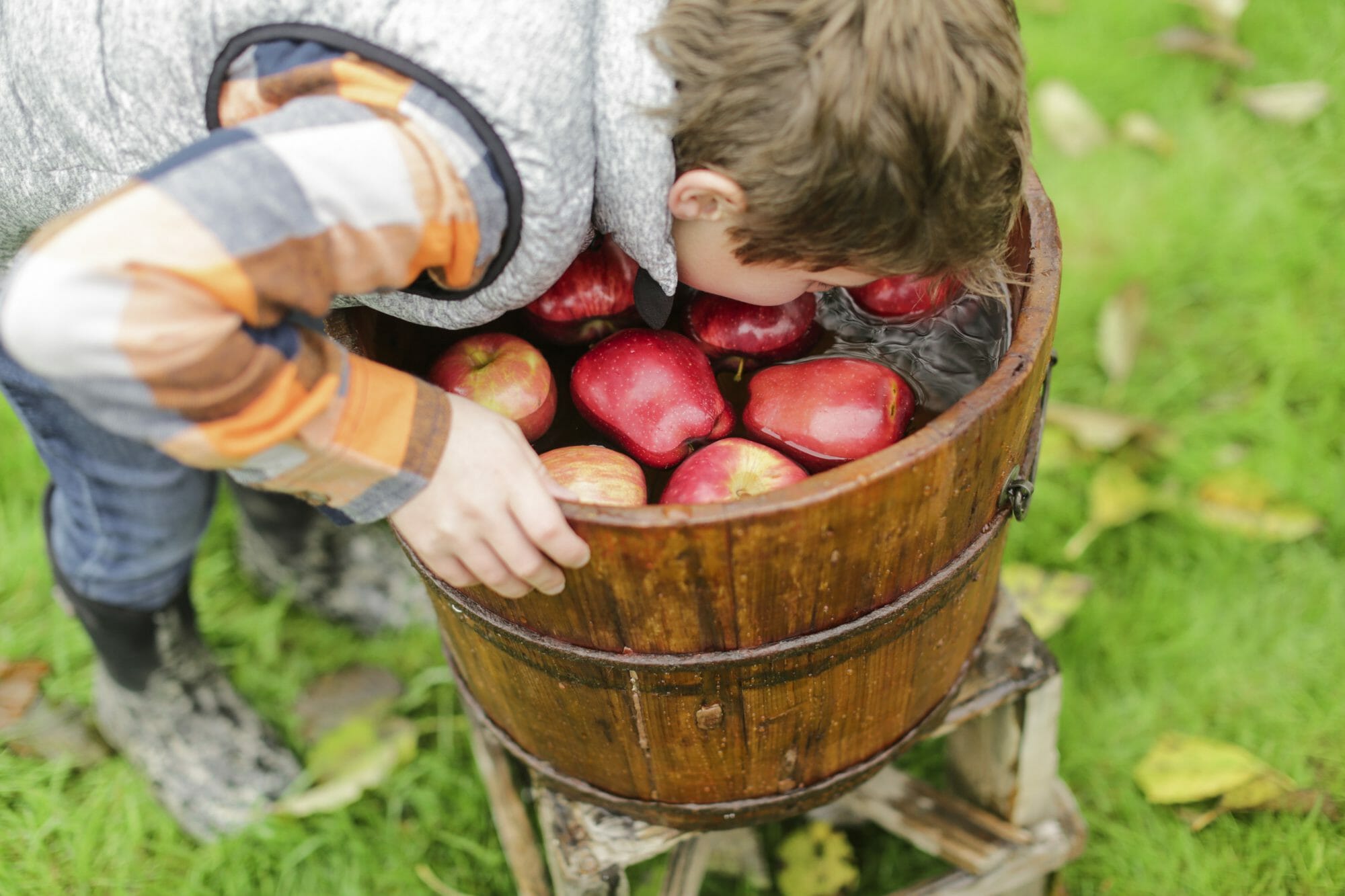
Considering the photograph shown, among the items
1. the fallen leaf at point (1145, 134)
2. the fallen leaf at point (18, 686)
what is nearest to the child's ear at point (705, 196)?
the fallen leaf at point (18, 686)

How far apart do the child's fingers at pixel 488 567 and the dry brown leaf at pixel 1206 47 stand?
2854 millimetres

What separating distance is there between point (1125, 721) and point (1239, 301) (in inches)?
47.2

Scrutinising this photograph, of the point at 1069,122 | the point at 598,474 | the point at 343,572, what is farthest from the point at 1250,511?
the point at 343,572

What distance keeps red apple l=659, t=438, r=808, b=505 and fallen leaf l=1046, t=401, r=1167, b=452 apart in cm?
120

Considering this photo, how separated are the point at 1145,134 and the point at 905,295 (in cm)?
183

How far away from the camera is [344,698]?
6.98 feet

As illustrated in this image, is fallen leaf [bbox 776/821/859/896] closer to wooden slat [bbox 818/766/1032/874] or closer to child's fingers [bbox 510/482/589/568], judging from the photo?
wooden slat [bbox 818/766/1032/874]

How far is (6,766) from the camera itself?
1963 millimetres

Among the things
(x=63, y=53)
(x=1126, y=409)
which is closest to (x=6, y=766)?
(x=63, y=53)

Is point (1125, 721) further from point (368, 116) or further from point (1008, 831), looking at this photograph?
point (368, 116)

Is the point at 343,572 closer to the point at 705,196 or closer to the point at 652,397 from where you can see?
the point at 652,397

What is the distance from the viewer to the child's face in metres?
1.13

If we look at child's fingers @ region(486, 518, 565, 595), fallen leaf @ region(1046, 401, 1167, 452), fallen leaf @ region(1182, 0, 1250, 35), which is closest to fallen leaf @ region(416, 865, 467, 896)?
child's fingers @ region(486, 518, 565, 595)

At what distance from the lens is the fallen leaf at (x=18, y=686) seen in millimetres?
2039
